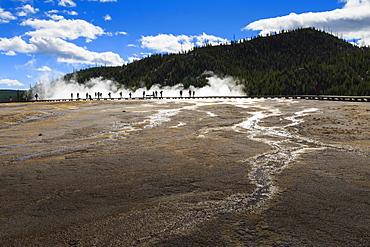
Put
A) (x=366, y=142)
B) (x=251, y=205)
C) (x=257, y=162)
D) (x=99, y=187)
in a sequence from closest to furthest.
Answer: (x=251, y=205) → (x=99, y=187) → (x=257, y=162) → (x=366, y=142)

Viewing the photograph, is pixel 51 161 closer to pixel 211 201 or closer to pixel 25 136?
pixel 211 201

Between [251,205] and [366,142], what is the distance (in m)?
7.89

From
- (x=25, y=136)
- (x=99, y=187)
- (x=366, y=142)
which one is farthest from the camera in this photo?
(x=25, y=136)

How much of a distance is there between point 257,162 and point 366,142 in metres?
5.15

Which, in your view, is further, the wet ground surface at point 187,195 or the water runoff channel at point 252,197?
the water runoff channel at point 252,197

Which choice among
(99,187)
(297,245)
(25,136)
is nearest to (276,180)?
(297,245)

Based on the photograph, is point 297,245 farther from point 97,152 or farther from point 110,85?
point 110,85

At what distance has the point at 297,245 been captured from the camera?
12.4 feet

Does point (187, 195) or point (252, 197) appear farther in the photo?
point (187, 195)

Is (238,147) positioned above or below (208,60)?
below

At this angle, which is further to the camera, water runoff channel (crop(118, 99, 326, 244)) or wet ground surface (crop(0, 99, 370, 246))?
water runoff channel (crop(118, 99, 326, 244))

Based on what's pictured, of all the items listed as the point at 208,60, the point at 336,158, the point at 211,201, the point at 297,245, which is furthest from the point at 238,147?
the point at 208,60

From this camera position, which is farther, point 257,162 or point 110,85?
point 110,85

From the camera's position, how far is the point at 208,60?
194 metres
